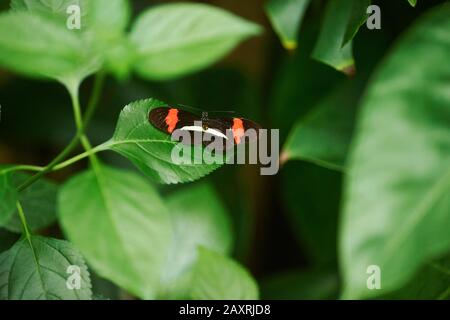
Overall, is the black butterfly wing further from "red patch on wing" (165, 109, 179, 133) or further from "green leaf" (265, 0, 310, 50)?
"green leaf" (265, 0, 310, 50)

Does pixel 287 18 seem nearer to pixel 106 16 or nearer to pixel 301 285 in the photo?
pixel 106 16

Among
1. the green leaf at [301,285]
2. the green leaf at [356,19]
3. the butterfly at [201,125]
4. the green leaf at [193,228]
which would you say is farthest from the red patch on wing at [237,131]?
the green leaf at [301,285]

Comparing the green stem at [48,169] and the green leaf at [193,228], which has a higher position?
the green stem at [48,169]

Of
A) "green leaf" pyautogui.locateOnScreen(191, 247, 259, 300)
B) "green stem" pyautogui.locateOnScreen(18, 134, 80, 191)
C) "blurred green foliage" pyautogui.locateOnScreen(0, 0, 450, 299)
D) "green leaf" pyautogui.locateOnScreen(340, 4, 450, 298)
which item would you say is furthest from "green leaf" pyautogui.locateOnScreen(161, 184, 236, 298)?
"green leaf" pyautogui.locateOnScreen(340, 4, 450, 298)

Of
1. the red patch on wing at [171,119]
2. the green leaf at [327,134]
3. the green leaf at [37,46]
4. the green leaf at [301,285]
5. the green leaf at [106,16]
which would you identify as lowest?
the green leaf at [301,285]

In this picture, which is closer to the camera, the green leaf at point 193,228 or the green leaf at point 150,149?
the green leaf at point 150,149

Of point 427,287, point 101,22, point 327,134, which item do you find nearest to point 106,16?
point 101,22

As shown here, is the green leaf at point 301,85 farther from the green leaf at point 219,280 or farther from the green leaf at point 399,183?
the green leaf at point 399,183
